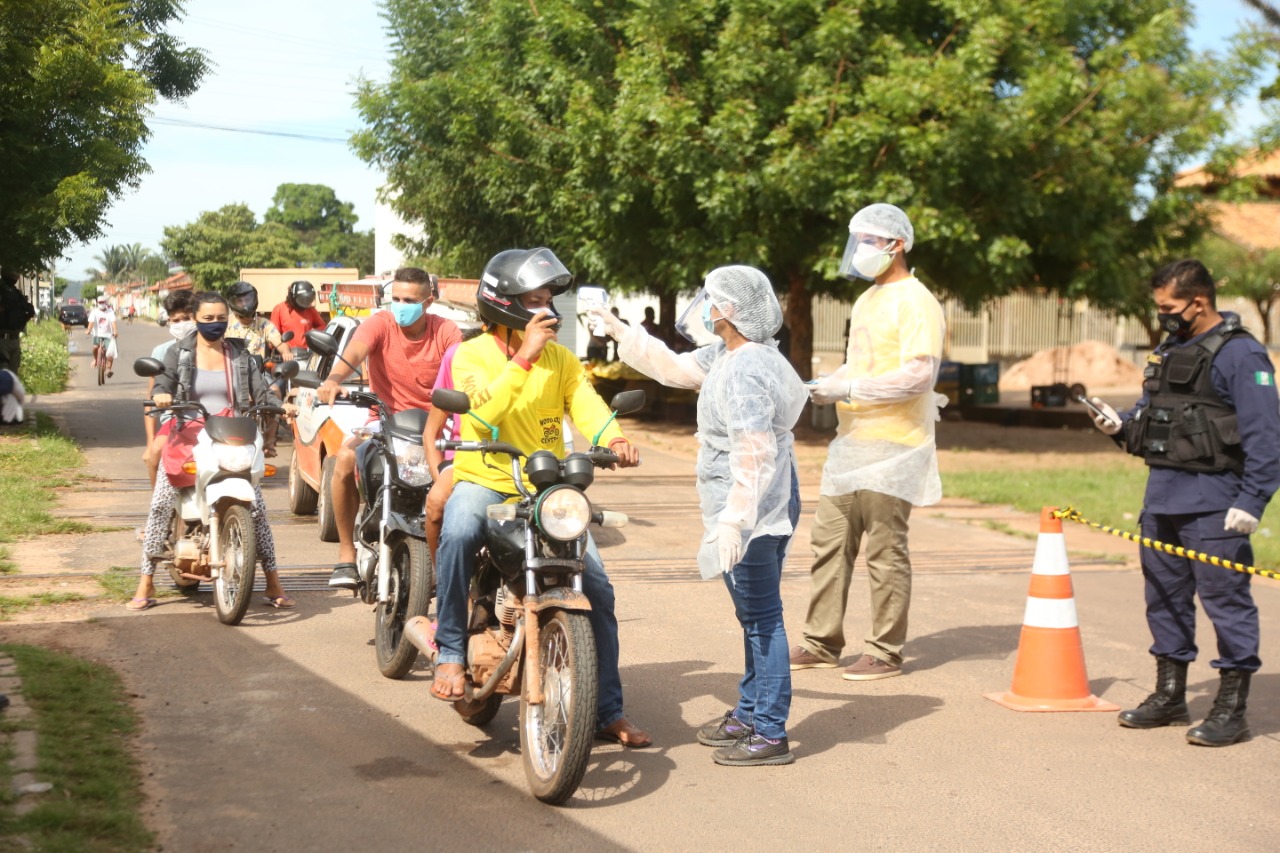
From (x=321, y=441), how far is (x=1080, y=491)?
26.3 ft

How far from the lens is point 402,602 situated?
6535 millimetres

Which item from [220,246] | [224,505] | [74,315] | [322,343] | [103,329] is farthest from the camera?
[74,315]

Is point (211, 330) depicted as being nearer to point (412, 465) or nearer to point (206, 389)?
point (206, 389)

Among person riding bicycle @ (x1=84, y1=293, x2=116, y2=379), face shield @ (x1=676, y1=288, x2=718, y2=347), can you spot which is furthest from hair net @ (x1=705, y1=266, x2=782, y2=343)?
person riding bicycle @ (x1=84, y1=293, x2=116, y2=379)

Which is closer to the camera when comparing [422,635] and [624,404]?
[624,404]

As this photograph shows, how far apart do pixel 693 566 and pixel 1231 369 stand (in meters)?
4.79

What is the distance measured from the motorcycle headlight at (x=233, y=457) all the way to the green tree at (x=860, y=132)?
9.95 metres

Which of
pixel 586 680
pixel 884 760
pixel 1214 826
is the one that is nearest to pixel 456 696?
pixel 586 680

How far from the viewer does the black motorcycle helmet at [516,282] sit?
540 cm

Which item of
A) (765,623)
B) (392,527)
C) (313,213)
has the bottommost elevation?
(765,623)

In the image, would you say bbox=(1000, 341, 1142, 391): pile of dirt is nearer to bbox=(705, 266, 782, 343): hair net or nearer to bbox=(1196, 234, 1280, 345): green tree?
bbox=(1196, 234, 1280, 345): green tree

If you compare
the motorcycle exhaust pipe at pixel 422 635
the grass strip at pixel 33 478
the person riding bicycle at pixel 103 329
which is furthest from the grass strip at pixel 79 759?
the person riding bicycle at pixel 103 329

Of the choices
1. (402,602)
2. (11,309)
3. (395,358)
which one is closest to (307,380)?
(395,358)

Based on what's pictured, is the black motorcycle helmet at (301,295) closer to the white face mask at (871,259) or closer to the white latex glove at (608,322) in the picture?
the white face mask at (871,259)
